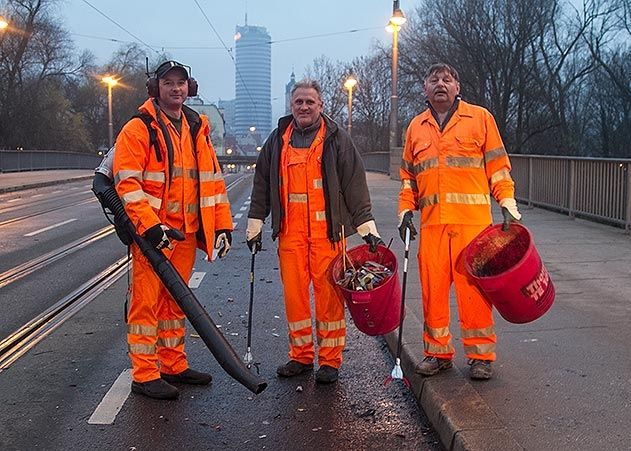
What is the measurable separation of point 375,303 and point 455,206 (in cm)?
81

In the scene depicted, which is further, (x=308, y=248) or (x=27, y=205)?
(x=27, y=205)

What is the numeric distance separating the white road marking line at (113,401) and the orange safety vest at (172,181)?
1.06m

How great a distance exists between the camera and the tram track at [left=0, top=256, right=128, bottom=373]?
5945mm

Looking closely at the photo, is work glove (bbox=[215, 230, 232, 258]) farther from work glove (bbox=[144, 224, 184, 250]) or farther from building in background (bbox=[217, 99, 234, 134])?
building in background (bbox=[217, 99, 234, 134])

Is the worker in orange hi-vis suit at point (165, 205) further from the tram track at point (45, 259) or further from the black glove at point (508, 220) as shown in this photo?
the tram track at point (45, 259)

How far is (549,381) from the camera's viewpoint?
15.5ft

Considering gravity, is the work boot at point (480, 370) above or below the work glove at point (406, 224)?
below

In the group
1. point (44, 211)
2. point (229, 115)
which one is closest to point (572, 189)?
point (44, 211)

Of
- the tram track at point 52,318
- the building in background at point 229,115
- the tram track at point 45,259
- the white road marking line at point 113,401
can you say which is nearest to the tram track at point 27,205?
the tram track at point 45,259

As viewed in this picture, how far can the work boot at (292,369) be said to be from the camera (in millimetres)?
5250

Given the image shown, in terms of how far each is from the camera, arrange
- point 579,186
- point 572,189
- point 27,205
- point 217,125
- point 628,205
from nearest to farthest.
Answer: point 628,205
point 579,186
point 572,189
point 27,205
point 217,125

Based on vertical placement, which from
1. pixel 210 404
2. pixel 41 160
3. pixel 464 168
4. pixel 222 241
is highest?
pixel 41 160

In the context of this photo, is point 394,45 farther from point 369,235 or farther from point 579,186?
point 369,235

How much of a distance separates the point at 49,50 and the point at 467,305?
61.0m
